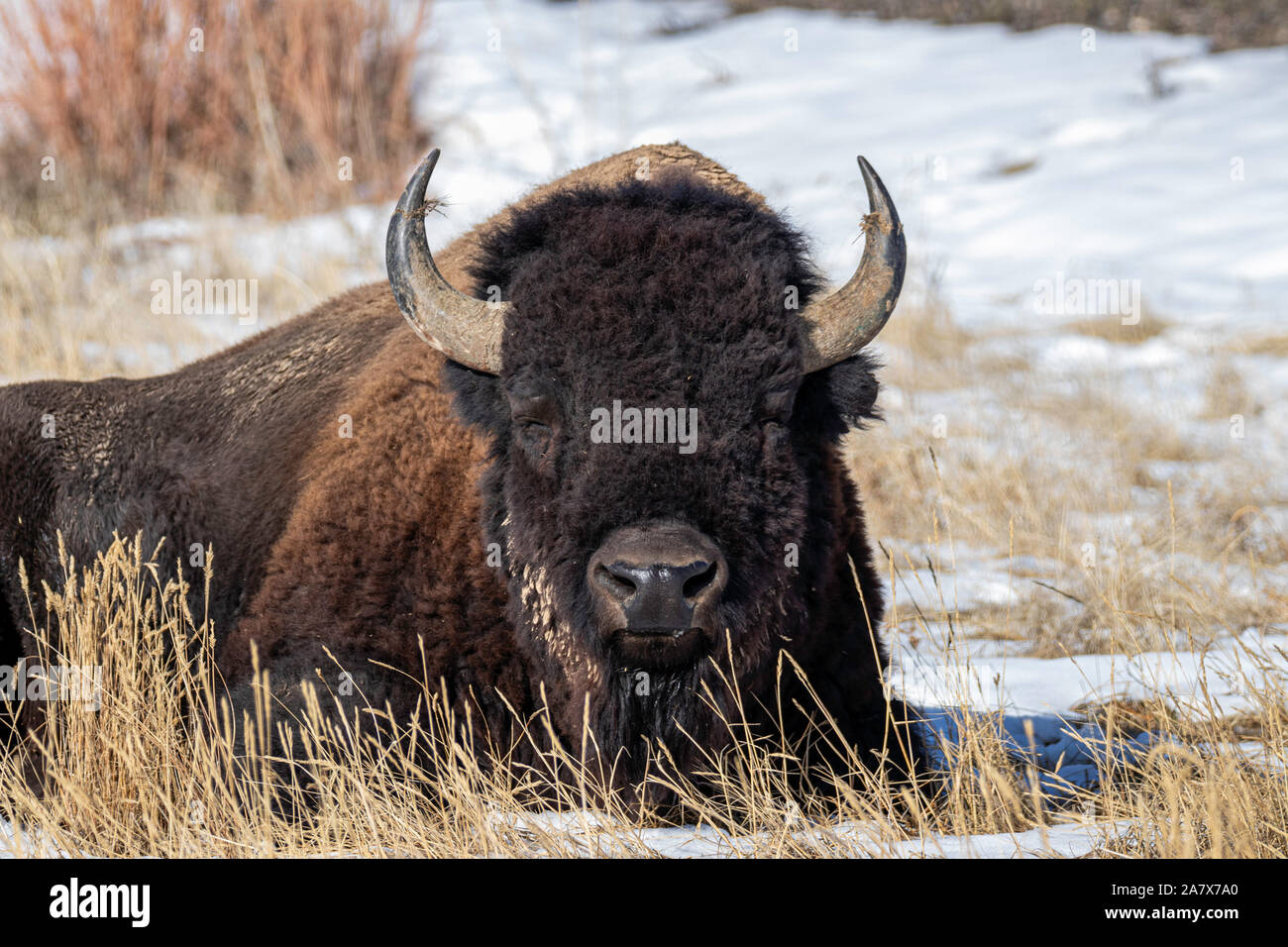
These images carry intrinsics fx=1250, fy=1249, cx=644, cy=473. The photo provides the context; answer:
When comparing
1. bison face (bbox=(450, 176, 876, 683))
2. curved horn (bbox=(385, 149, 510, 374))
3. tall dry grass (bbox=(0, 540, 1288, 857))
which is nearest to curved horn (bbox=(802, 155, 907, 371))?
bison face (bbox=(450, 176, 876, 683))

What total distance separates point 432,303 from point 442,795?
1564 millimetres

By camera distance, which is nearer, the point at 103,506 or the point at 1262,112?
the point at 103,506

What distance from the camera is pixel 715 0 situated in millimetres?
27328

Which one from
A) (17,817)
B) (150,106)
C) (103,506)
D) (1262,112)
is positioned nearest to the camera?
(17,817)

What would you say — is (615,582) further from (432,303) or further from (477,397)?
(432,303)

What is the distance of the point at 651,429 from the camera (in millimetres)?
3660

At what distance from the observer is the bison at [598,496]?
3699 millimetres

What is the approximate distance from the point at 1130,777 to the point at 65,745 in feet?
12.3

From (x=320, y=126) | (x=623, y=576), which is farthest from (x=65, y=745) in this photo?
(x=320, y=126)

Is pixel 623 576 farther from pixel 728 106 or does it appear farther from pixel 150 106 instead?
pixel 728 106

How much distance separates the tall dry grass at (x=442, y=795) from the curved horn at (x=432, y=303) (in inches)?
44.3

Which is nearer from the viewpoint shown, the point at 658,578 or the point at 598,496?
the point at 658,578

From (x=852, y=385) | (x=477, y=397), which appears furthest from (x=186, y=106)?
(x=852, y=385)

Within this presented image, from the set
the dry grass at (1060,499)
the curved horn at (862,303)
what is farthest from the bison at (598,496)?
the dry grass at (1060,499)
